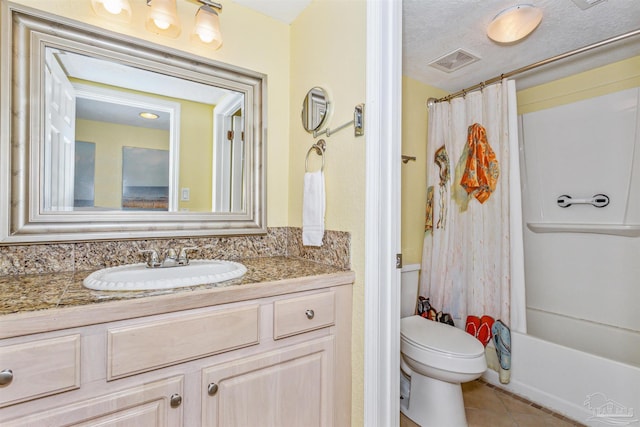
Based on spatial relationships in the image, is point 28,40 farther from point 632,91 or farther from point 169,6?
point 632,91

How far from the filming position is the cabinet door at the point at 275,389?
922mm

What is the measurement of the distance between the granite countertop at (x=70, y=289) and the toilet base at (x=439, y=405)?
0.86 metres

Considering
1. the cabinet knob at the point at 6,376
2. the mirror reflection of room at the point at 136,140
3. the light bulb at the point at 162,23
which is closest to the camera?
the cabinet knob at the point at 6,376

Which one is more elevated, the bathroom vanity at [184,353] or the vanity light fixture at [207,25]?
the vanity light fixture at [207,25]

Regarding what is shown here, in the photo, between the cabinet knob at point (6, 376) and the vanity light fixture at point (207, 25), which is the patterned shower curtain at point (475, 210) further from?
the cabinet knob at point (6, 376)

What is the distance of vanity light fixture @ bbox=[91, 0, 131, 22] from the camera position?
1153 millimetres

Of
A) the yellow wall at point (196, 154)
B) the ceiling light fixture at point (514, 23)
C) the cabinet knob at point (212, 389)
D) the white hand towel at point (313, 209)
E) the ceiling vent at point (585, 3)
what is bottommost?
the cabinet knob at point (212, 389)

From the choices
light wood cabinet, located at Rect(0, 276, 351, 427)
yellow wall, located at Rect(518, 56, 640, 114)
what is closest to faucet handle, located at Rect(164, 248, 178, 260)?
light wood cabinet, located at Rect(0, 276, 351, 427)

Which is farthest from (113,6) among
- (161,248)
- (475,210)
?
(475,210)

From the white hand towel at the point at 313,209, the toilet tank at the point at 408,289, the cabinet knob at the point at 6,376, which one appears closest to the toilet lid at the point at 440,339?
the toilet tank at the point at 408,289

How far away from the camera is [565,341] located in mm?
2092

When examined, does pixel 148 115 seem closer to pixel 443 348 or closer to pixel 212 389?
pixel 212 389

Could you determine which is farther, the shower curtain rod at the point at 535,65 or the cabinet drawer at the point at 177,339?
the shower curtain rod at the point at 535,65

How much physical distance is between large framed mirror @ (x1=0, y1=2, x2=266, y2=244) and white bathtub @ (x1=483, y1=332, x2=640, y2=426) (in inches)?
69.8
